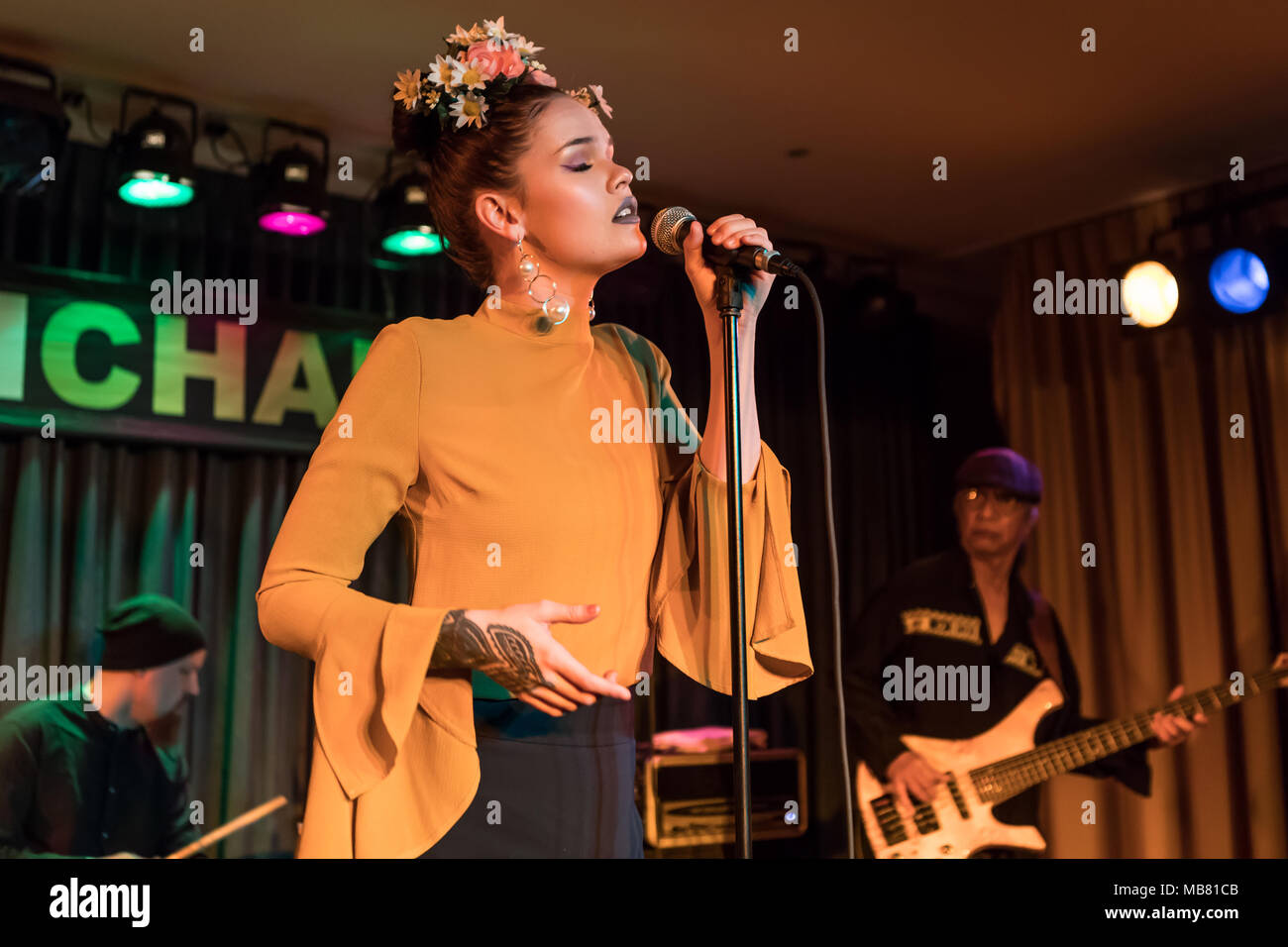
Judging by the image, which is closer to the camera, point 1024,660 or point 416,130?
point 416,130

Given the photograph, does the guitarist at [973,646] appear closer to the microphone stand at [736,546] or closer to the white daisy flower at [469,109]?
the microphone stand at [736,546]

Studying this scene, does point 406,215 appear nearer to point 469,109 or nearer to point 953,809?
point 469,109

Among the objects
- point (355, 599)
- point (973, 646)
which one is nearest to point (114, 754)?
point (355, 599)

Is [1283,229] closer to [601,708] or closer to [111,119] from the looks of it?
[601,708]

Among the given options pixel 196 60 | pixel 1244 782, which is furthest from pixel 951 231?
pixel 196 60

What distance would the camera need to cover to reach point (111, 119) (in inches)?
129

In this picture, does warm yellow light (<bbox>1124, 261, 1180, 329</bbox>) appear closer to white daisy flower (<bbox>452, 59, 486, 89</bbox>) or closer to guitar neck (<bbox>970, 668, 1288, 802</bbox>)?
guitar neck (<bbox>970, 668, 1288, 802</bbox>)

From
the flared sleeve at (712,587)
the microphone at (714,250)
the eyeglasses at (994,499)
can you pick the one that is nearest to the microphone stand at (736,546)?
the microphone at (714,250)

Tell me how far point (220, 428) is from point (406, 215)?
2.72 feet

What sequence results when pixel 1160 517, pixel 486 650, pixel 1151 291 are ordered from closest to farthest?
pixel 486 650
pixel 1151 291
pixel 1160 517

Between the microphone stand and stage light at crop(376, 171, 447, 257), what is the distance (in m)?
2.07

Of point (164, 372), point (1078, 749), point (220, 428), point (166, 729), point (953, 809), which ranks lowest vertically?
point (953, 809)

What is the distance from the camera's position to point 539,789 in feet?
4.66
